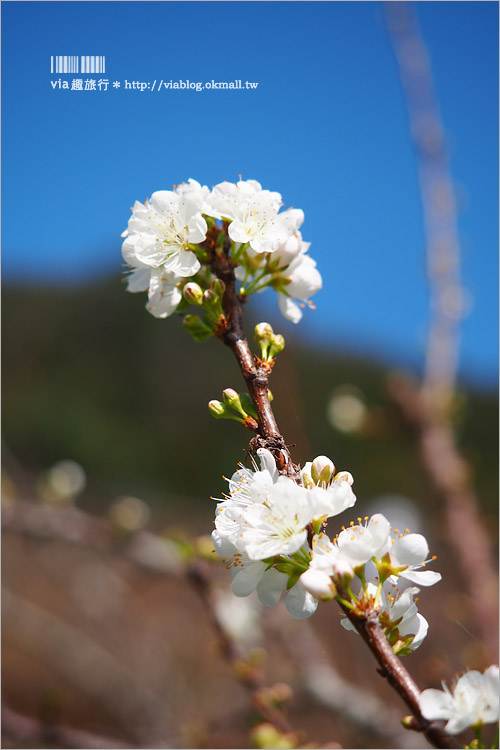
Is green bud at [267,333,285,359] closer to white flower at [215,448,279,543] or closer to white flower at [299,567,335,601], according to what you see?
white flower at [215,448,279,543]

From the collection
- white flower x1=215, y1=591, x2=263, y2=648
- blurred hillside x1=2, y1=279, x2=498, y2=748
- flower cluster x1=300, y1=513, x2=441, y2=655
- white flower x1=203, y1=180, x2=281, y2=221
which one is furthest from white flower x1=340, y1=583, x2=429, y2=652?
white flower x1=215, y1=591, x2=263, y2=648

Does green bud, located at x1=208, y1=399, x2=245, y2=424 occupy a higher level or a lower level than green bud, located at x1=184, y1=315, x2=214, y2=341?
lower

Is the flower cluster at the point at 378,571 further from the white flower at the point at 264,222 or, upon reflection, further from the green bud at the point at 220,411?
the white flower at the point at 264,222

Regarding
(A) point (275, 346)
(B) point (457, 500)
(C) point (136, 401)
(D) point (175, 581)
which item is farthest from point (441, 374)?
(C) point (136, 401)

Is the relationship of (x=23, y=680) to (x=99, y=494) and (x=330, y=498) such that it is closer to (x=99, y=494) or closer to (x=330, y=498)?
(x=99, y=494)

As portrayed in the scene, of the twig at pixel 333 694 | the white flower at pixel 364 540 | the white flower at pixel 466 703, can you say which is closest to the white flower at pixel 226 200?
the white flower at pixel 364 540

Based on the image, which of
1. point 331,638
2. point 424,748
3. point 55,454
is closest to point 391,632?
point 424,748
